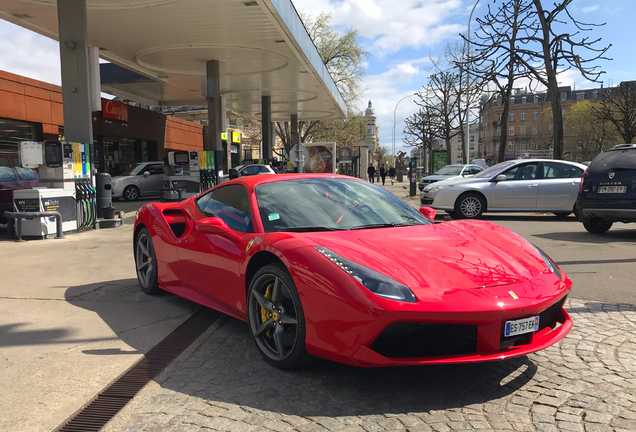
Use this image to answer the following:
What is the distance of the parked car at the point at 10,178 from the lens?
10094mm

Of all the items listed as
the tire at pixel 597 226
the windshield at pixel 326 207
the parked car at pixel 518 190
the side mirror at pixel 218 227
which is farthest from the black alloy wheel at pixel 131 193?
the windshield at pixel 326 207

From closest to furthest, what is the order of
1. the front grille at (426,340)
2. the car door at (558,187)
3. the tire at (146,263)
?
the front grille at (426,340) → the tire at (146,263) → the car door at (558,187)

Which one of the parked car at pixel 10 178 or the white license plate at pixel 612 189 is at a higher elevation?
the parked car at pixel 10 178

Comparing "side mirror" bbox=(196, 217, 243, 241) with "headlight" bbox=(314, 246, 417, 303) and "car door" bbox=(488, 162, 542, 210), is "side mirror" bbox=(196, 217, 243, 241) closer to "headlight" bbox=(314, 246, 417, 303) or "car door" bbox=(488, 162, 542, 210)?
"headlight" bbox=(314, 246, 417, 303)

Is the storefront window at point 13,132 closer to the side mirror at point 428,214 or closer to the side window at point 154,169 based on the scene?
the side window at point 154,169

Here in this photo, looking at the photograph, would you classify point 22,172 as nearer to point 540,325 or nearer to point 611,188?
point 540,325

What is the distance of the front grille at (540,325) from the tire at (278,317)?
1.08 metres

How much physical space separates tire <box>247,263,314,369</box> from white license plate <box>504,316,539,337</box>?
1.11 metres

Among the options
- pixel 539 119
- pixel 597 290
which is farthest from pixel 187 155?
pixel 539 119

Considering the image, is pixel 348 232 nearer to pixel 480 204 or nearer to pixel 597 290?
pixel 597 290

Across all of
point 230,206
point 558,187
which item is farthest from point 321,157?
point 230,206

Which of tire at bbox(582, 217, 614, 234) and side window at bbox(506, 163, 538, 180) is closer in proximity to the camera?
tire at bbox(582, 217, 614, 234)

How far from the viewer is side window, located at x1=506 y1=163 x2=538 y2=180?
12492 mm

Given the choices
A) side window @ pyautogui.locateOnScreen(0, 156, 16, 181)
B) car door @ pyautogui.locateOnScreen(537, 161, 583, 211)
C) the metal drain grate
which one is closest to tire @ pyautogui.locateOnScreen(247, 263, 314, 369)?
the metal drain grate
